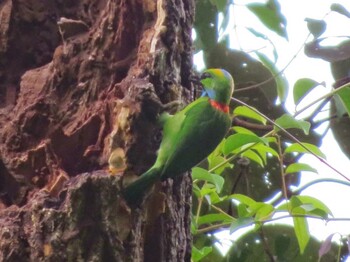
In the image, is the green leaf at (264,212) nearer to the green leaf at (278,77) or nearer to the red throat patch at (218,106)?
the green leaf at (278,77)

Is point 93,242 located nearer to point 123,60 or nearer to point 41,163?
point 41,163

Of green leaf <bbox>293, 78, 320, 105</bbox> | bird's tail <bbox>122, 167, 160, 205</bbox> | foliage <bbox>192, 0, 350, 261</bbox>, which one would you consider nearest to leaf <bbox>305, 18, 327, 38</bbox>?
foliage <bbox>192, 0, 350, 261</bbox>

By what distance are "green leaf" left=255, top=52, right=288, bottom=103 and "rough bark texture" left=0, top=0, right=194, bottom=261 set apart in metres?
0.50

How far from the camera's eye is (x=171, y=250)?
1263 millimetres

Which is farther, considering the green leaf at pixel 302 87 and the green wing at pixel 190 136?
the green leaf at pixel 302 87

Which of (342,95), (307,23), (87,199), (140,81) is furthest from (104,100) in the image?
(307,23)

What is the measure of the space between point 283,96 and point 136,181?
0.87 metres

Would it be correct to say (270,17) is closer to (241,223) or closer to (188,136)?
(241,223)

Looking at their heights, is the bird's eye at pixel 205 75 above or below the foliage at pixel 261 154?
above

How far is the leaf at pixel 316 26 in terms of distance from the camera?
206 centimetres

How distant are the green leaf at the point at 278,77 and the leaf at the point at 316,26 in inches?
6.4

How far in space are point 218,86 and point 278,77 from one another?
723mm

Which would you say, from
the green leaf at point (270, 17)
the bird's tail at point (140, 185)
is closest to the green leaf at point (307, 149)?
the green leaf at point (270, 17)

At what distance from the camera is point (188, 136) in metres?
1.22
